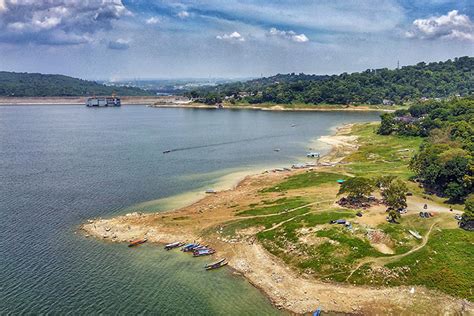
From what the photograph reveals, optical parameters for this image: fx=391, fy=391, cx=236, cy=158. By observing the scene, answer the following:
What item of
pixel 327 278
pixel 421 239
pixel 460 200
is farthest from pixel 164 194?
pixel 460 200

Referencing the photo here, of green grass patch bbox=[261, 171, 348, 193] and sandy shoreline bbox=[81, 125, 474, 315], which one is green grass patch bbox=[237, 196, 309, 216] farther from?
green grass patch bbox=[261, 171, 348, 193]

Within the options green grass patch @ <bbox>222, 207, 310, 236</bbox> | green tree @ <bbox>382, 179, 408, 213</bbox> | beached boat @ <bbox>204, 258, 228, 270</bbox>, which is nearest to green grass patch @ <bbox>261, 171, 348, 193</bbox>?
green grass patch @ <bbox>222, 207, 310, 236</bbox>

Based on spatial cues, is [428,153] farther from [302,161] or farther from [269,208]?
[302,161]

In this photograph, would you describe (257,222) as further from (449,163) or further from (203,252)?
(449,163)

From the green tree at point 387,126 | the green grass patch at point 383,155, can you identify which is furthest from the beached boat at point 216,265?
the green tree at point 387,126

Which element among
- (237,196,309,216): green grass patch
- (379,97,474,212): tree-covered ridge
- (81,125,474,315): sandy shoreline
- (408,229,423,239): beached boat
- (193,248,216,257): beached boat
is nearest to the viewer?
(81,125,474,315): sandy shoreline

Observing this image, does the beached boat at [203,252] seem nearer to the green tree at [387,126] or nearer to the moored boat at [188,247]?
the moored boat at [188,247]

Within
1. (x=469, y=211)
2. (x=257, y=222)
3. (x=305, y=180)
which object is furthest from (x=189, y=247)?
(x=469, y=211)
